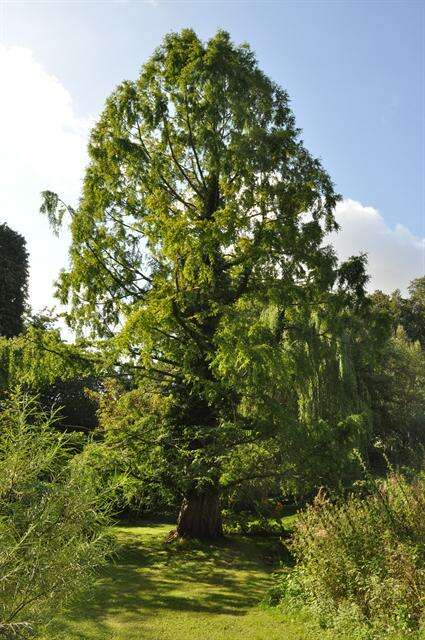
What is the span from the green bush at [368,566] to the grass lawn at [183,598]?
0.55m

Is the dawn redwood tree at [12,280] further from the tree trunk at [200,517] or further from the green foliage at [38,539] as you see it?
the green foliage at [38,539]

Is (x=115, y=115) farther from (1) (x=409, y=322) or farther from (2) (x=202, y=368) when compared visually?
(1) (x=409, y=322)

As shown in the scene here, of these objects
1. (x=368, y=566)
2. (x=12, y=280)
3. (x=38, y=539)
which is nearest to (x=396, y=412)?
(x=368, y=566)

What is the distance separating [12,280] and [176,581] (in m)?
22.9

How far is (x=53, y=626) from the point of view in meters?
3.75

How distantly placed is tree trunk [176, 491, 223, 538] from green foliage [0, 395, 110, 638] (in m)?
7.71

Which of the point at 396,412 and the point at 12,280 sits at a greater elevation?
the point at 12,280

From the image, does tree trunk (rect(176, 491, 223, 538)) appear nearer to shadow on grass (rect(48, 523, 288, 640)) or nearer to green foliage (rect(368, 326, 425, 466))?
shadow on grass (rect(48, 523, 288, 640))

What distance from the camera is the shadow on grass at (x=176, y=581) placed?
22.0 ft

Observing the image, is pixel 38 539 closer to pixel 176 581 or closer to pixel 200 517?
pixel 176 581

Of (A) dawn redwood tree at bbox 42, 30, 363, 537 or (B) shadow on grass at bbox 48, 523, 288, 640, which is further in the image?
(A) dawn redwood tree at bbox 42, 30, 363, 537

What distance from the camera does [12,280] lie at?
2747cm

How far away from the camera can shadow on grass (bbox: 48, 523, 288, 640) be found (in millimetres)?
6703

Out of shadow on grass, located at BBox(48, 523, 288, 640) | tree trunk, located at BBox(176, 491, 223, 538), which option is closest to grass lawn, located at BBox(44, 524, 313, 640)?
shadow on grass, located at BBox(48, 523, 288, 640)
